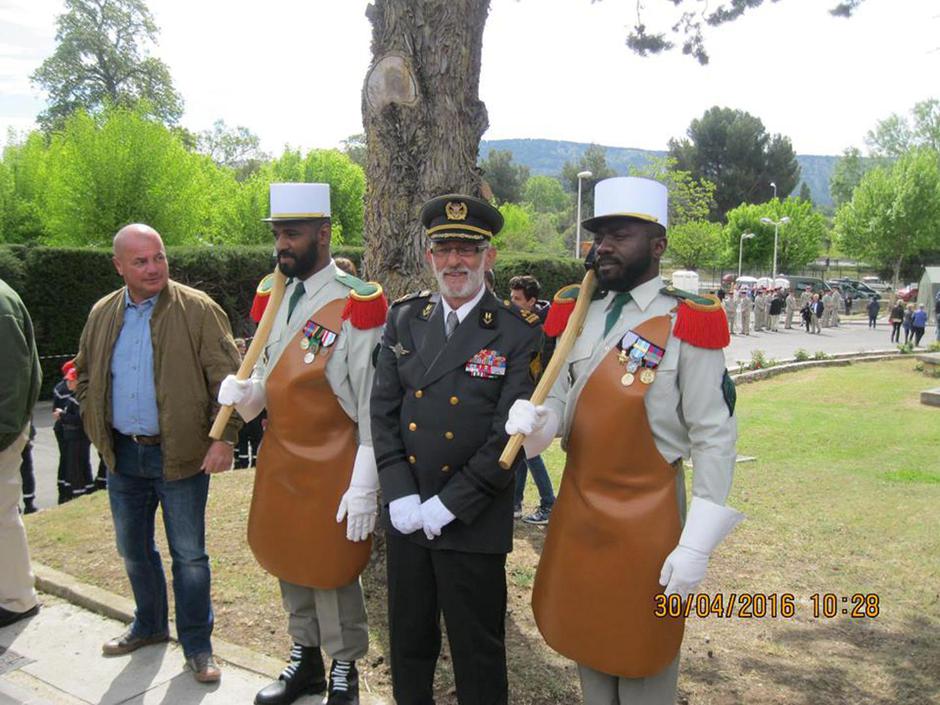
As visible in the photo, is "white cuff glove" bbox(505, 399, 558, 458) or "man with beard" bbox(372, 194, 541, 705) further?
"man with beard" bbox(372, 194, 541, 705)

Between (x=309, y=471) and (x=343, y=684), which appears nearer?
(x=309, y=471)

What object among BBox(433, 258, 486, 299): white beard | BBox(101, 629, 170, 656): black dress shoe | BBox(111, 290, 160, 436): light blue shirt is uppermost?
BBox(433, 258, 486, 299): white beard

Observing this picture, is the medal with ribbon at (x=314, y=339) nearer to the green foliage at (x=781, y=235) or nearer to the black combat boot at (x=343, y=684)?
the black combat boot at (x=343, y=684)

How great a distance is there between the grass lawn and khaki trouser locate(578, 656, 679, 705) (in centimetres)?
78

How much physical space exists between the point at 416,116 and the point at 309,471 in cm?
227

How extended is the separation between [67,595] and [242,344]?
11.4ft

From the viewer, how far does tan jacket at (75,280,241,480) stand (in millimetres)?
3705

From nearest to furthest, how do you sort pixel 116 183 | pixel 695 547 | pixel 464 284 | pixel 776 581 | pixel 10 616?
pixel 695 547 < pixel 464 284 < pixel 10 616 < pixel 776 581 < pixel 116 183

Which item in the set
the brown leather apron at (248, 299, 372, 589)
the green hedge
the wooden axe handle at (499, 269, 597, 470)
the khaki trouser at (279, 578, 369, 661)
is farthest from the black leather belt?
the green hedge

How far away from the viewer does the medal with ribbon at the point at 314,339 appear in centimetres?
337

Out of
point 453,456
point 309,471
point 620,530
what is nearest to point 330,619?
point 309,471

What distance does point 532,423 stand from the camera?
104 inches

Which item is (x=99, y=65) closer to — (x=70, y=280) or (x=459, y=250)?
(x=70, y=280)

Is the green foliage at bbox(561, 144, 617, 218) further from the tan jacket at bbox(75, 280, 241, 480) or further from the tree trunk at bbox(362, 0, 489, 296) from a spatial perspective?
the tan jacket at bbox(75, 280, 241, 480)
